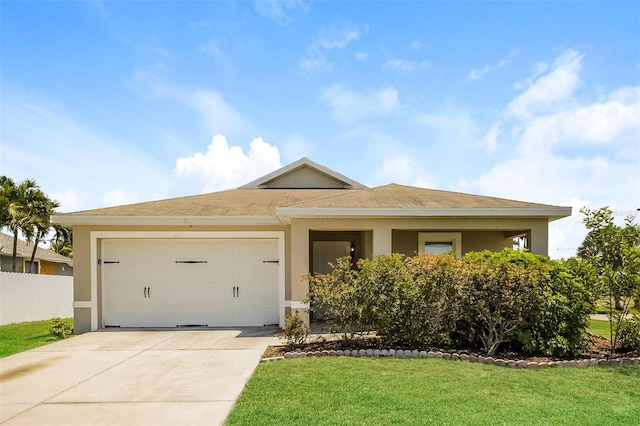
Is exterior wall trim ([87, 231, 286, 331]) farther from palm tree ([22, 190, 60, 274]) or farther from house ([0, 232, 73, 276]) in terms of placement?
house ([0, 232, 73, 276])

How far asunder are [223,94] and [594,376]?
11.1 metres

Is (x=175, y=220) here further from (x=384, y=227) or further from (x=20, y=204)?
(x=20, y=204)

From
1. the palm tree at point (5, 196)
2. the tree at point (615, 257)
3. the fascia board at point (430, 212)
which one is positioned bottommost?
the tree at point (615, 257)

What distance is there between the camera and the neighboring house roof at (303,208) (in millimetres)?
10688

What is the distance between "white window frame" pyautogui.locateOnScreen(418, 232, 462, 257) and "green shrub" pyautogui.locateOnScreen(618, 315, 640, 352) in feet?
16.1

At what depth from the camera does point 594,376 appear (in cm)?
669

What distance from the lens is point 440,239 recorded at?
12867mm

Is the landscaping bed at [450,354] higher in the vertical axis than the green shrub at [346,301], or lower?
lower

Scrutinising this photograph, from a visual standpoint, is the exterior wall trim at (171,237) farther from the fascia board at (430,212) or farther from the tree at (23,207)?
the tree at (23,207)

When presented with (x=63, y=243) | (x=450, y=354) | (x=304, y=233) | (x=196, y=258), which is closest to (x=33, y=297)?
(x=196, y=258)

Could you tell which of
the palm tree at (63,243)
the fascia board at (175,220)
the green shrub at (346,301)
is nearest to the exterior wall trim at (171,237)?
the fascia board at (175,220)

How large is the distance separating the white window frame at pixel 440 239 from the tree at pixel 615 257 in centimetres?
467

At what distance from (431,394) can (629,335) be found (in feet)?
16.4

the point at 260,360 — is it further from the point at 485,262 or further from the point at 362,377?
the point at 485,262
